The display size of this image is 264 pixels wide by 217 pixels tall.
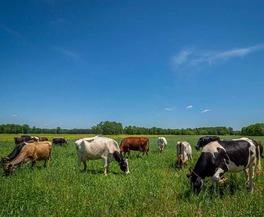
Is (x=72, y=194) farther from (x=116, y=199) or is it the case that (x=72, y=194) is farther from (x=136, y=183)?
(x=136, y=183)

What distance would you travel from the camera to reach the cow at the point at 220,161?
24.3 ft

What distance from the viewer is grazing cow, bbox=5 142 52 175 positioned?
10866 millimetres

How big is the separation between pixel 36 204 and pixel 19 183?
2770 millimetres

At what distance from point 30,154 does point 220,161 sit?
969 cm

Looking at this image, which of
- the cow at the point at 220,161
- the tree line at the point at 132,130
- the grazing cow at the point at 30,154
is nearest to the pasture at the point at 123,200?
the cow at the point at 220,161

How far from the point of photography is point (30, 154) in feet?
40.1

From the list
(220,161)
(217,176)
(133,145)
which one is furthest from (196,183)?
(133,145)

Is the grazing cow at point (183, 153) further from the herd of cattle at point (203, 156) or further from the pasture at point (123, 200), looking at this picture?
the pasture at point (123, 200)

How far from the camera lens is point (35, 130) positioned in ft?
513

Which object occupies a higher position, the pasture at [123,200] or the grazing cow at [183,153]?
the grazing cow at [183,153]

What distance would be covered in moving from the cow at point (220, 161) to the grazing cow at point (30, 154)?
8.39m

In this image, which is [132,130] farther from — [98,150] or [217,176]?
[217,176]

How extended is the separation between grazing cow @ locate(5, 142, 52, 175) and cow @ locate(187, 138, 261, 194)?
330 inches

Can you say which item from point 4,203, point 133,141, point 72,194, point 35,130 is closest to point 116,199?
point 72,194
